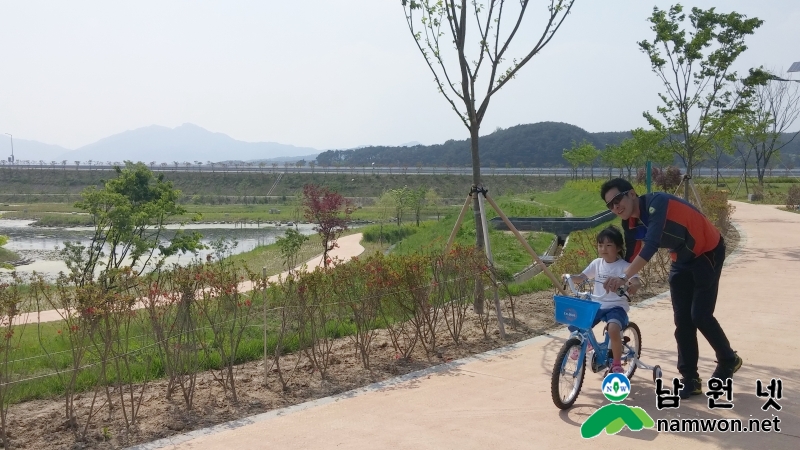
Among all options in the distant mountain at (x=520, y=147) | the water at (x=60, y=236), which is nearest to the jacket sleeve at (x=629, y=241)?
the water at (x=60, y=236)

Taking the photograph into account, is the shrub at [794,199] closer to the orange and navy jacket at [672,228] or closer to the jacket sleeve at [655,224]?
the orange and navy jacket at [672,228]

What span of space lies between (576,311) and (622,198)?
767 mm

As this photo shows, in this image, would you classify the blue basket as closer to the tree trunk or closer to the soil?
the soil

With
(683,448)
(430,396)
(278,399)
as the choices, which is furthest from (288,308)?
(683,448)

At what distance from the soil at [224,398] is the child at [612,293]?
169 cm

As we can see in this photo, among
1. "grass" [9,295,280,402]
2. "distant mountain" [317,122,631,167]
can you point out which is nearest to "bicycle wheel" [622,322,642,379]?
"grass" [9,295,280,402]

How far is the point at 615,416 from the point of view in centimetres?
432

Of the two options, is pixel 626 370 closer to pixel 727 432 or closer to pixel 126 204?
pixel 727 432

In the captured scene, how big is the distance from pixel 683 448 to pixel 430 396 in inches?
66.1

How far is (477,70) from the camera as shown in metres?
7.92

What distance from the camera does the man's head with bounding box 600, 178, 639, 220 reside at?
175 inches

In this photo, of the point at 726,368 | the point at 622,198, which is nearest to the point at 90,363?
the point at 622,198

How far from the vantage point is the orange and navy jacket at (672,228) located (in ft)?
14.2

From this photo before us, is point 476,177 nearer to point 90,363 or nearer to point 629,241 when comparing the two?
point 629,241
